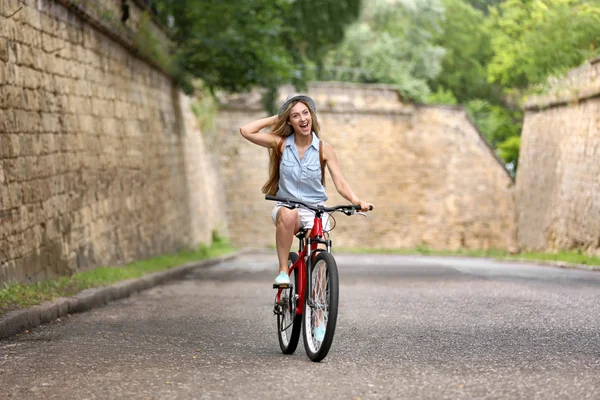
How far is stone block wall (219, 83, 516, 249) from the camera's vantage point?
35.6 metres

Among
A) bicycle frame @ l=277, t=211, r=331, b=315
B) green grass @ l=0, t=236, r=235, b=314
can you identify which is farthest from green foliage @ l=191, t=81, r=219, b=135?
bicycle frame @ l=277, t=211, r=331, b=315

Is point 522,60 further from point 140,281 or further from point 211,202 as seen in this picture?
point 140,281

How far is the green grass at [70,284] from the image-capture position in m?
8.26

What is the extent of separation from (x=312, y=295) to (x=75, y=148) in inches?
260

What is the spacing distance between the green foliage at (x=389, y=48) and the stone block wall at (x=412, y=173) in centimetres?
292

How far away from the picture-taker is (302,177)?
6523 mm

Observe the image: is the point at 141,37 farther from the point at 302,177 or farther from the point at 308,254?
the point at 308,254

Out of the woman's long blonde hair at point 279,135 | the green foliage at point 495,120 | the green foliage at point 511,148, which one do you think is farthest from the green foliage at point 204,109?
the woman's long blonde hair at point 279,135

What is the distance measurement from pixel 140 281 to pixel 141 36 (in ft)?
21.4

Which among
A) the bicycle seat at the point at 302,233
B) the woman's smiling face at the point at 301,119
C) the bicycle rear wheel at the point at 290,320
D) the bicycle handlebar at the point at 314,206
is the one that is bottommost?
the bicycle rear wheel at the point at 290,320

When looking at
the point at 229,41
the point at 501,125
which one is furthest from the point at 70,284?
the point at 501,125

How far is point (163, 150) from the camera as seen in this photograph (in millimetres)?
19703

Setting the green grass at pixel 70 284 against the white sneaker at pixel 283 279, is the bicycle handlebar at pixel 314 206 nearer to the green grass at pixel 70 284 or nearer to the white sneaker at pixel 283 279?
the white sneaker at pixel 283 279

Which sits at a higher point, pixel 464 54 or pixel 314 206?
pixel 464 54
